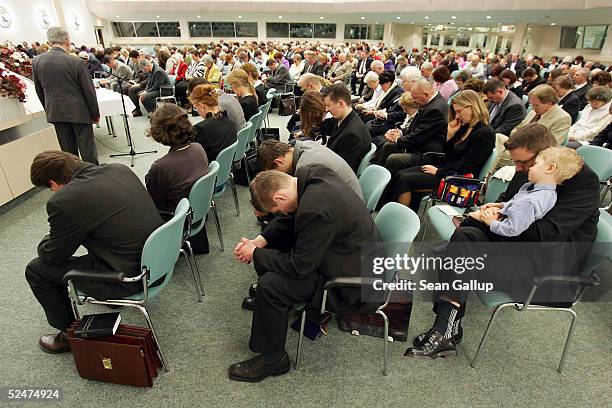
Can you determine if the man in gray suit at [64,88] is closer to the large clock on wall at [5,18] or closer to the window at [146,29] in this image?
the large clock on wall at [5,18]

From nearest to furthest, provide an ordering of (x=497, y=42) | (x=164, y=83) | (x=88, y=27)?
(x=164, y=83), (x=88, y=27), (x=497, y=42)

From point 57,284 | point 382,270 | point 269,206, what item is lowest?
point 57,284

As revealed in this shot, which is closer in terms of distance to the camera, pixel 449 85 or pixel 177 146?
pixel 177 146

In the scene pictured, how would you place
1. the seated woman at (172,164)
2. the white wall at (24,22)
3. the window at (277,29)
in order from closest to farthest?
the seated woman at (172,164), the white wall at (24,22), the window at (277,29)

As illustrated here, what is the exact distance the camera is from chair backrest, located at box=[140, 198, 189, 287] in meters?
1.56

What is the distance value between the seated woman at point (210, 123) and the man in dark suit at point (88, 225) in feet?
4.57

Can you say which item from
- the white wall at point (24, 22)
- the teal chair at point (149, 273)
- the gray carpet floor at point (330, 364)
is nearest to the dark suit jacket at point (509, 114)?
the gray carpet floor at point (330, 364)

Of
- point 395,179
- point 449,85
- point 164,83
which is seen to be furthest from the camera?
point 164,83

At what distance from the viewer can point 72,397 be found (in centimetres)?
173

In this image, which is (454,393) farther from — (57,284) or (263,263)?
(57,284)

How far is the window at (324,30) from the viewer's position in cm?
2389

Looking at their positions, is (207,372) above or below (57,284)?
below

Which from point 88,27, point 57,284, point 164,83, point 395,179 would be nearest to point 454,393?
point 395,179

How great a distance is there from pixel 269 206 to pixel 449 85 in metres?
4.53
